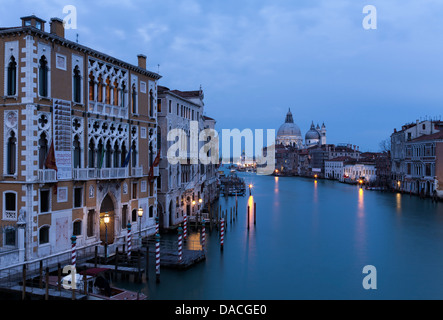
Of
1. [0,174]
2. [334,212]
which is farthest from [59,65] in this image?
[334,212]

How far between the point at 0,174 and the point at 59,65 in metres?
3.73

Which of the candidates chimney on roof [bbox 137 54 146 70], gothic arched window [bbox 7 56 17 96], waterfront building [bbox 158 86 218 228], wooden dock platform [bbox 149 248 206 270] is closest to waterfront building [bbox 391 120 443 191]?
waterfront building [bbox 158 86 218 228]

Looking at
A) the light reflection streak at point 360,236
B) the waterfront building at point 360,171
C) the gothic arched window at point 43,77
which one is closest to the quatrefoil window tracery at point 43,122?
the gothic arched window at point 43,77

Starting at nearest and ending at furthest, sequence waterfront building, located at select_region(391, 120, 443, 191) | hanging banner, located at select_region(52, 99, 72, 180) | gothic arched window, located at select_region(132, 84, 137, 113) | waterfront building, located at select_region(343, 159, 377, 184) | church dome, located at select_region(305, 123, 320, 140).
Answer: hanging banner, located at select_region(52, 99, 72, 180)
gothic arched window, located at select_region(132, 84, 137, 113)
waterfront building, located at select_region(391, 120, 443, 191)
waterfront building, located at select_region(343, 159, 377, 184)
church dome, located at select_region(305, 123, 320, 140)

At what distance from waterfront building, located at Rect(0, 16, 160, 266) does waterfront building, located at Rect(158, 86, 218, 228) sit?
3.72 meters

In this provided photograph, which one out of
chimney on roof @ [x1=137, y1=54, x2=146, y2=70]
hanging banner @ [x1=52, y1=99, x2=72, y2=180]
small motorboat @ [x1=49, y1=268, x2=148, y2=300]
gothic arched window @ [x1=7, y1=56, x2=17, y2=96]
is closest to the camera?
small motorboat @ [x1=49, y1=268, x2=148, y2=300]

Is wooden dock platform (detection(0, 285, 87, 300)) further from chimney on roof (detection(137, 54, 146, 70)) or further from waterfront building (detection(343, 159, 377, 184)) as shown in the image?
waterfront building (detection(343, 159, 377, 184))

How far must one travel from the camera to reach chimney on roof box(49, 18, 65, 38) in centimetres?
1346

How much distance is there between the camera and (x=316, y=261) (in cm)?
1747

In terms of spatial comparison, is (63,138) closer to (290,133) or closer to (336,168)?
(336,168)

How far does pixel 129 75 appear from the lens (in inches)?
677

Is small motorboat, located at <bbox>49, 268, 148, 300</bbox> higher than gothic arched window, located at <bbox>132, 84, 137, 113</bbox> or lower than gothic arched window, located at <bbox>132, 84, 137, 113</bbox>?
lower

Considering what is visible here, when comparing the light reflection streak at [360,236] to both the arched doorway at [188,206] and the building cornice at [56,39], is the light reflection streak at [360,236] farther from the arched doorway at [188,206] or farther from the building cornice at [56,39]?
the building cornice at [56,39]

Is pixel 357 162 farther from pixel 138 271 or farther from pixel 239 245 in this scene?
pixel 138 271
